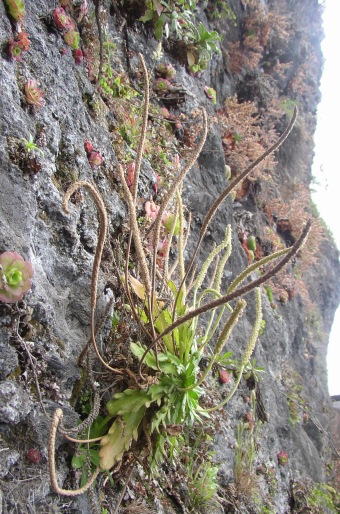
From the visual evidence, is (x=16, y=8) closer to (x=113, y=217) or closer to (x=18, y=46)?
(x=18, y=46)

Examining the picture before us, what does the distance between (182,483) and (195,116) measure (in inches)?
115

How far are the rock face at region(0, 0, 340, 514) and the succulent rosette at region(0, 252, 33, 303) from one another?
0.31ft

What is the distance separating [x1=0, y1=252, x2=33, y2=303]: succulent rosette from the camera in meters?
1.33

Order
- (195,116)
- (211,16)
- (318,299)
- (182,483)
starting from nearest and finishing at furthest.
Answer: (182,483), (195,116), (211,16), (318,299)

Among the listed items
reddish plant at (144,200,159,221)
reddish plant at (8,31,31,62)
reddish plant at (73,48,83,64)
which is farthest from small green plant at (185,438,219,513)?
reddish plant at (73,48,83,64)

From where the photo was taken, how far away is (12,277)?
1.34 meters

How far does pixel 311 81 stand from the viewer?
25.6ft

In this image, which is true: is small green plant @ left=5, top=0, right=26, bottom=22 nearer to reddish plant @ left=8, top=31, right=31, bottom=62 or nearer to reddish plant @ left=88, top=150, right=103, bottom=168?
reddish plant @ left=8, top=31, right=31, bottom=62

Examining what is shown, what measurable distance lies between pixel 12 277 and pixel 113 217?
94 cm

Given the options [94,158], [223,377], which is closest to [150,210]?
[94,158]

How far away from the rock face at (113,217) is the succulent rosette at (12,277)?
0.10 m

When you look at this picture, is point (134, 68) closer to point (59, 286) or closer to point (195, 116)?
point (195, 116)

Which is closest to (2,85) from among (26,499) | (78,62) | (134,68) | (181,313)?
(78,62)

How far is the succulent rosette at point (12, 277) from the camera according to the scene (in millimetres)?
1333
